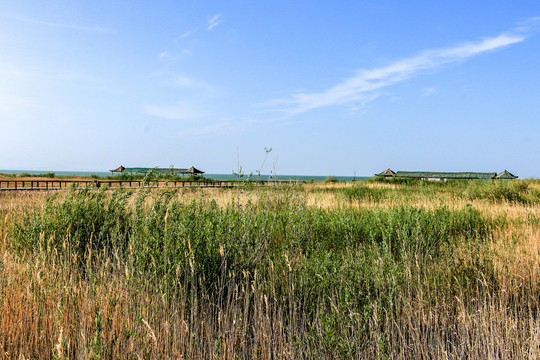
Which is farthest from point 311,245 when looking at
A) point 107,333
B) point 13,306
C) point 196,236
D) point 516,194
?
point 516,194

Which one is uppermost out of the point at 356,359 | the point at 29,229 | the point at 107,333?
the point at 29,229

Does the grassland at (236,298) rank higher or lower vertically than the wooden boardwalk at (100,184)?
lower

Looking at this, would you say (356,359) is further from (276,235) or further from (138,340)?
(276,235)

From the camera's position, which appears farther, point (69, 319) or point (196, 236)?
point (196, 236)

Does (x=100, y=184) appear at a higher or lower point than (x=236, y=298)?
higher

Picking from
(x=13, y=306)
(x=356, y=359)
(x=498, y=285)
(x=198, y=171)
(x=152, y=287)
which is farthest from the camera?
(x=198, y=171)

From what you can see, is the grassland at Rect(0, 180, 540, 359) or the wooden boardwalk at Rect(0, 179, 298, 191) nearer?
the grassland at Rect(0, 180, 540, 359)

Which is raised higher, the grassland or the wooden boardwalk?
the wooden boardwalk

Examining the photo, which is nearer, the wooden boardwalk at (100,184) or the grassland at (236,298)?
the grassland at (236,298)

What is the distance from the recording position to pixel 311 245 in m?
6.59

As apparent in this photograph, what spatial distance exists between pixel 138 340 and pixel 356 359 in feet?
5.76

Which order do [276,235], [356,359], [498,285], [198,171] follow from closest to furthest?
1. [356,359]
2. [498,285]
3. [276,235]
4. [198,171]

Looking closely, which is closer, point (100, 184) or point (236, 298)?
point (236, 298)

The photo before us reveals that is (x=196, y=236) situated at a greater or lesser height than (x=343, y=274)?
greater
